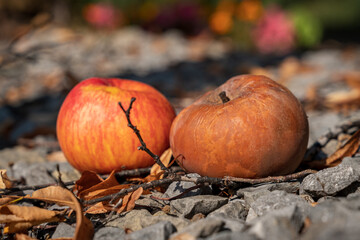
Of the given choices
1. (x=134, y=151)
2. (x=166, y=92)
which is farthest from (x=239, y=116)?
(x=166, y=92)

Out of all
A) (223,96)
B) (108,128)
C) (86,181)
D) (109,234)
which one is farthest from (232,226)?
(108,128)

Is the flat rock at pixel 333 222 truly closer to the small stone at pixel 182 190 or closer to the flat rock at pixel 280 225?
the flat rock at pixel 280 225

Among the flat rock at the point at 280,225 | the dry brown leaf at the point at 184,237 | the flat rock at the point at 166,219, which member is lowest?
the flat rock at the point at 166,219

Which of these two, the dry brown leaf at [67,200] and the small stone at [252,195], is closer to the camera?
the dry brown leaf at [67,200]

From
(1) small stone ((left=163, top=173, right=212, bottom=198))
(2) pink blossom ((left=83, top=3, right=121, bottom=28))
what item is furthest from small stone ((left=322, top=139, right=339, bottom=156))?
(2) pink blossom ((left=83, top=3, right=121, bottom=28))

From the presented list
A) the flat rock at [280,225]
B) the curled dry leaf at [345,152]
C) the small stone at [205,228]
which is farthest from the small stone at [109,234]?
the curled dry leaf at [345,152]

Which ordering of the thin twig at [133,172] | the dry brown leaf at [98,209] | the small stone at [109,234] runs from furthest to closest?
the thin twig at [133,172], the dry brown leaf at [98,209], the small stone at [109,234]
